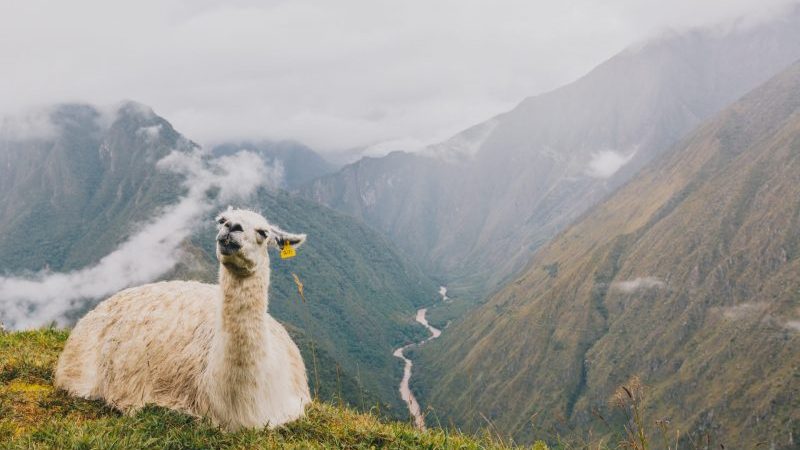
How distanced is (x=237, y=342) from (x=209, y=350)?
3.92 feet

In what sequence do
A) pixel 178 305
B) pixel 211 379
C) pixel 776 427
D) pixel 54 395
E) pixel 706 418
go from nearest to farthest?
pixel 211 379 → pixel 54 395 → pixel 178 305 → pixel 776 427 → pixel 706 418

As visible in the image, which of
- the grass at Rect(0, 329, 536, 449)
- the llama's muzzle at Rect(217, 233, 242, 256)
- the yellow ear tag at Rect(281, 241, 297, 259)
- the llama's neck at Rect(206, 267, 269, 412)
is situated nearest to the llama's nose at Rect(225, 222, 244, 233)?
the llama's muzzle at Rect(217, 233, 242, 256)

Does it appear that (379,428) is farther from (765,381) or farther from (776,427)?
(765,381)

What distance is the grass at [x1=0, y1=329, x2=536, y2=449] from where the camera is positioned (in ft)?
21.2

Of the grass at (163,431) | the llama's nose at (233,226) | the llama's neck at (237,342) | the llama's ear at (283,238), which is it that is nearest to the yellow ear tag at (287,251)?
the llama's ear at (283,238)

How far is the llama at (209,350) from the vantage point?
789cm

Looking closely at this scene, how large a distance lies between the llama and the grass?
1.15ft

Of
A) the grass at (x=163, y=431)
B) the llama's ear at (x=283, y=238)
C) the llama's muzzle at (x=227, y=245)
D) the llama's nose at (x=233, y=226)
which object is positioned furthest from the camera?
the llama's ear at (x=283, y=238)

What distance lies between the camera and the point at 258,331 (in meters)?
8.27

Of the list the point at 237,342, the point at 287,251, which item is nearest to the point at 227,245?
the point at 287,251

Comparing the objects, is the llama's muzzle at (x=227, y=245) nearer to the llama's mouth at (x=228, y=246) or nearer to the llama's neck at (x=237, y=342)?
the llama's mouth at (x=228, y=246)

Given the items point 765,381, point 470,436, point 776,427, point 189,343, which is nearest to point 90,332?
point 189,343

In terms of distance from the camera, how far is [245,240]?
794 centimetres

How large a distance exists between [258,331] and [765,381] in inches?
9273
